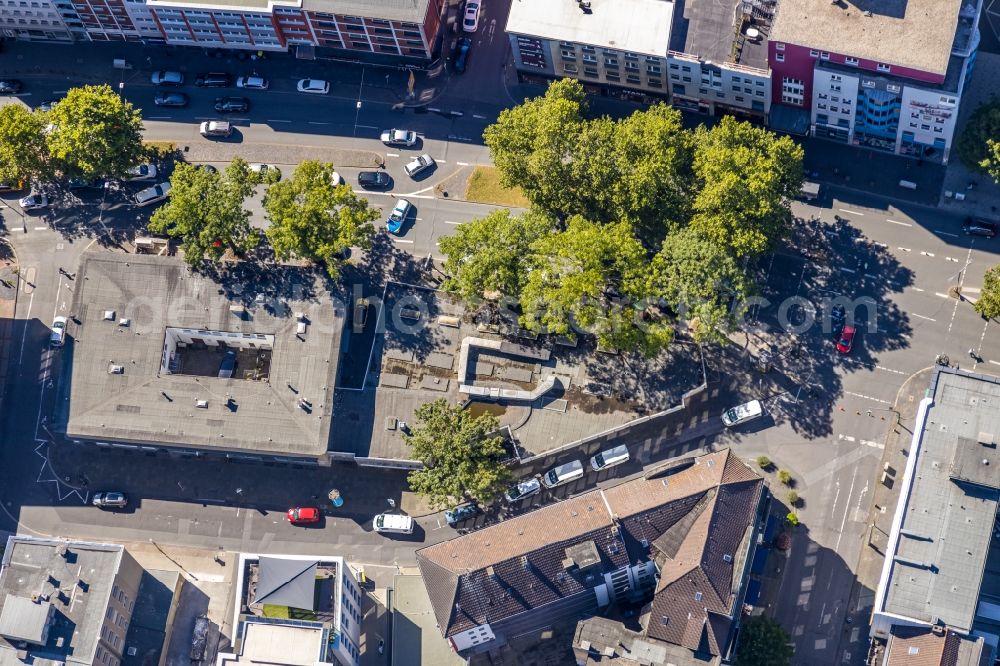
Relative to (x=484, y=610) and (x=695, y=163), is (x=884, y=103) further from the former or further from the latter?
(x=484, y=610)

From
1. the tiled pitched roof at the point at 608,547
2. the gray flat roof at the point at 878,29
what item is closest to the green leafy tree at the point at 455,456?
the tiled pitched roof at the point at 608,547

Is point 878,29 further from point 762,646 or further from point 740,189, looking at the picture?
point 762,646

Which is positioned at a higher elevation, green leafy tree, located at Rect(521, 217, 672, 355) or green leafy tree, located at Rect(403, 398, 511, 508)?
green leafy tree, located at Rect(521, 217, 672, 355)

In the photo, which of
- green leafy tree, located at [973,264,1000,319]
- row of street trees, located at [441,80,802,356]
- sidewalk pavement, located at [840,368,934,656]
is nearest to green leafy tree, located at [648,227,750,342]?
row of street trees, located at [441,80,802,356]

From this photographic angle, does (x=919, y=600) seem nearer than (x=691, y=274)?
Yes

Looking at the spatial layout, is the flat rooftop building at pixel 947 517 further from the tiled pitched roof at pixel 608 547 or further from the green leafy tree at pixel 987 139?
the green leafy tree at pixel 987 139

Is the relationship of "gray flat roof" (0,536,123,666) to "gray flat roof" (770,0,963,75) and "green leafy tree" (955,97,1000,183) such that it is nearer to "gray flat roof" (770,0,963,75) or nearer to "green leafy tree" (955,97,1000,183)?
"gray flat roof" (770,0,963,75)

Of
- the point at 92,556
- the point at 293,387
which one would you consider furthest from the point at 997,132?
the point at 92,556
